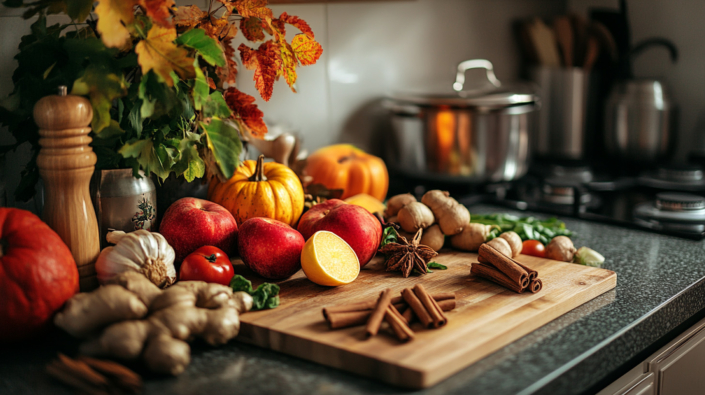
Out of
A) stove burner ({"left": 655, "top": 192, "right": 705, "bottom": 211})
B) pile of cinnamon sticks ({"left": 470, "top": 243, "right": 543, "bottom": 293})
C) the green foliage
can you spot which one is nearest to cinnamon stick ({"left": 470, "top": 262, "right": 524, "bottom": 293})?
pile of cinnamon sticks ({"left": 470, "top": 243, "right": 543, "bottom": 293})

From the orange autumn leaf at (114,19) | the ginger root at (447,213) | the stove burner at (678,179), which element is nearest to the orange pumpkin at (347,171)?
the ginger root at (447,213)

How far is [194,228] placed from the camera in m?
1.00

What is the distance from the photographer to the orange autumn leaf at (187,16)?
0.95m

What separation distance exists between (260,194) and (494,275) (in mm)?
458

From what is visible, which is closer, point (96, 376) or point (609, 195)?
point (96, 376)

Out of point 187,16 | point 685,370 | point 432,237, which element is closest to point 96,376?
point 187,16

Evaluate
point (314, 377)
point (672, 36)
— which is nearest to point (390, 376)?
point (314, 377)

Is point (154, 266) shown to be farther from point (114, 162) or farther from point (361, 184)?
point (361, 184)

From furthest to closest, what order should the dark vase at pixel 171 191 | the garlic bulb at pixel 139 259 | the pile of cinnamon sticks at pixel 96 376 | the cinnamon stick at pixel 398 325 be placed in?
the dark vase at pixel 171 191 → the garlic bulb at pixel 139 259 → the cinnamon stick at pixel 398 325 → the pile of cinnamon sticks at pixel 96 376

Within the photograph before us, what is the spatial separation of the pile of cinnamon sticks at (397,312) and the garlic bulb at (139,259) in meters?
0.26

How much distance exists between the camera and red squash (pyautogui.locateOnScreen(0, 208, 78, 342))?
2.49ft

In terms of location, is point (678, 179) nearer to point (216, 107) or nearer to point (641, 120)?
point (641, 120)

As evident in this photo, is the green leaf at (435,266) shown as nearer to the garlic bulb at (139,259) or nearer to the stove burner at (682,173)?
the garlic bulb at (139,259)

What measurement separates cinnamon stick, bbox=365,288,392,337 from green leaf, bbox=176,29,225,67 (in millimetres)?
442
